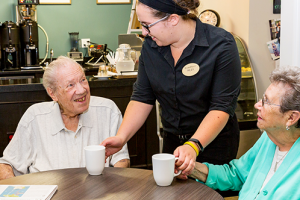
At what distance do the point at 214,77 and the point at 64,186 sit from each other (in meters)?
0.84

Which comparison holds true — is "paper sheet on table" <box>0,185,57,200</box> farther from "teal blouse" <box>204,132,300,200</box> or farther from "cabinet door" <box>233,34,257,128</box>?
"cabinet door" <box>233,34,257,128</box>

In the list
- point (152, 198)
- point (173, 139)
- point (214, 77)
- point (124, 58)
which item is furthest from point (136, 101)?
point (124, 58)

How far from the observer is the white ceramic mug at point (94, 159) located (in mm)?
1412

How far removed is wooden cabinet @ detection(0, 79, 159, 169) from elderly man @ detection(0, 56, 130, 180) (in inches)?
36.2

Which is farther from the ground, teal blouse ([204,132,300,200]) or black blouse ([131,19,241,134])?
black blouse ([131,19,241,134])

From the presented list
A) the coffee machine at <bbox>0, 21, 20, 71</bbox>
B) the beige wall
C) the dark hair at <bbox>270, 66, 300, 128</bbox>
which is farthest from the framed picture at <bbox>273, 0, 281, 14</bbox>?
the coffee machine at <bbox>0, 21, 20, 71</bbox>

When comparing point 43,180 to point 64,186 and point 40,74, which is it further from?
point 40,74

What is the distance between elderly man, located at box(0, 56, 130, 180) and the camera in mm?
1940

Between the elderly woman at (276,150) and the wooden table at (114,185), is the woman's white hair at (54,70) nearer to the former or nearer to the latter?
the wooden table at (114,185)

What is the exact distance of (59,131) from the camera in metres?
1.95

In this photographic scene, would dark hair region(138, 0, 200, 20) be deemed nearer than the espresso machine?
Yes

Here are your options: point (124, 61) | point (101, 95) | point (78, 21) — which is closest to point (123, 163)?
point (101, 95)

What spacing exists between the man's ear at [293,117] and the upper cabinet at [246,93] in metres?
2.34

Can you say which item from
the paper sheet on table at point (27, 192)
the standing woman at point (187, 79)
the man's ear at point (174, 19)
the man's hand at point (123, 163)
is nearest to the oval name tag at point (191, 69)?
the standing woman at point (187, 79)
